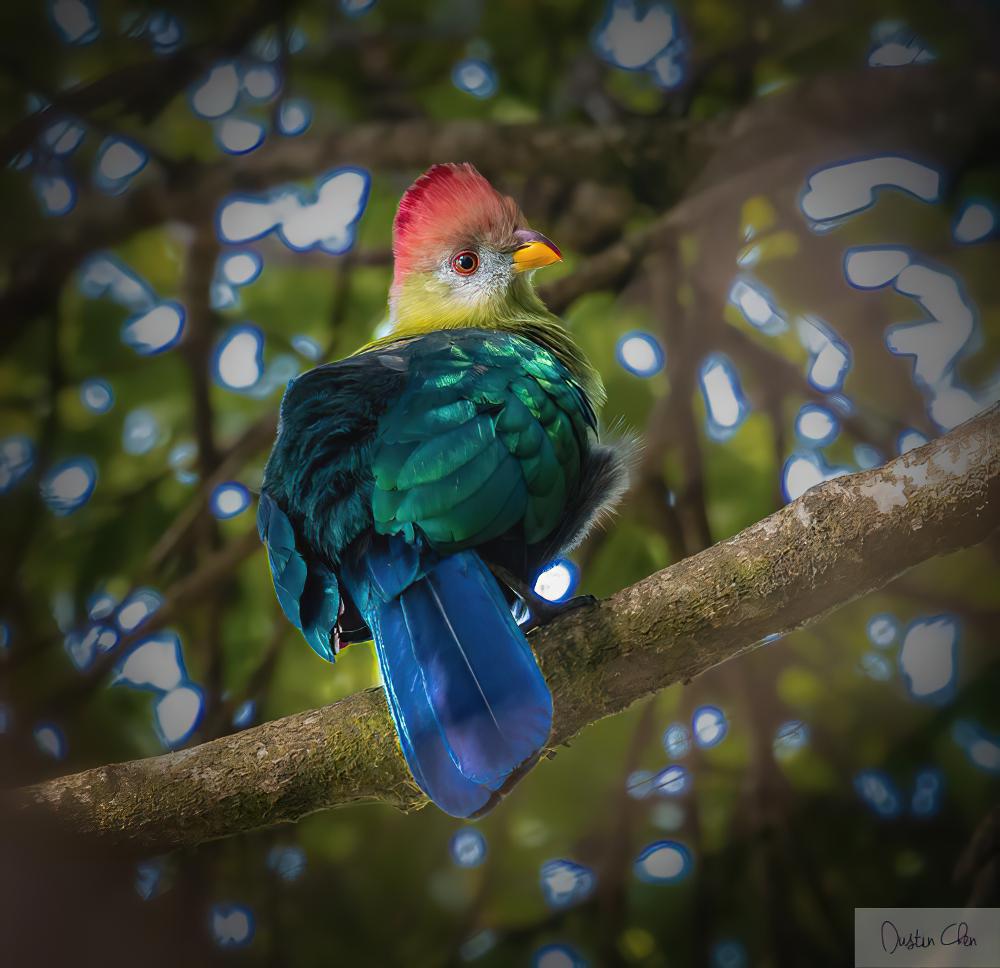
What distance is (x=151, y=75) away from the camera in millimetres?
2236

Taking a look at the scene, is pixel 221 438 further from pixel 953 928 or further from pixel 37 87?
pixel 953 928

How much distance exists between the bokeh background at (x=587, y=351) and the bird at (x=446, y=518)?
64 cm

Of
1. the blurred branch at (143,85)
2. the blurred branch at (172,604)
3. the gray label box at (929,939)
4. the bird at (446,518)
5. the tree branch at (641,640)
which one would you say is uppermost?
the blurred branch at (143,85)

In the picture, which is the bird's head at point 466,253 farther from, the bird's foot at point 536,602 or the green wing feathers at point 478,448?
the bird's foot at point 536,602

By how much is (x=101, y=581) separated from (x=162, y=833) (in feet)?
3.30

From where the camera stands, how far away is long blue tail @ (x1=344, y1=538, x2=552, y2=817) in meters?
1.11

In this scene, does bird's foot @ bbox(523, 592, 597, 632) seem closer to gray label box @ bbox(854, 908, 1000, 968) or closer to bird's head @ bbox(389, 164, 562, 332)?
bird's head @ bbox(389, 164, 562, 332)

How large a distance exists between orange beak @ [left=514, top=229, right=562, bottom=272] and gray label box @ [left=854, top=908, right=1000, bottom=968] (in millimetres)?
1332

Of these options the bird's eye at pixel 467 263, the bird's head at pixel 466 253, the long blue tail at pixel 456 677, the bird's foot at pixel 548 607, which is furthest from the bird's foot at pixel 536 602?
the bird's eye at pixel 467 263

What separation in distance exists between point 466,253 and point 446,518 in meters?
0.79

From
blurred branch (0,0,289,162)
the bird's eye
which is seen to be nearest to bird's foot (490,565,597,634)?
the bird's eye

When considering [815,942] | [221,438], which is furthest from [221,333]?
[815,942]

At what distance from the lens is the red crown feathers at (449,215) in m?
1.85

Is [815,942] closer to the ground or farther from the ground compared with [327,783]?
closer to the ground
